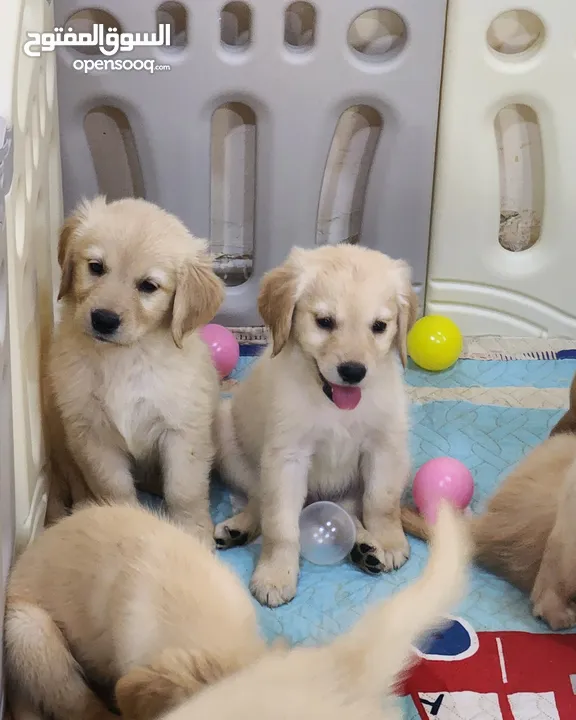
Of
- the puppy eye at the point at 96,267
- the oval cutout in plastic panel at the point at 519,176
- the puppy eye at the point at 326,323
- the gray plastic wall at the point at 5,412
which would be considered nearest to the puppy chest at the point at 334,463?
the puppy eye at the point at 326,323

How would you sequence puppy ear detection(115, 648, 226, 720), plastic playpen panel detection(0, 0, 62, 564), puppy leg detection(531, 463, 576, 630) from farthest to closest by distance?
puppy leg detection(531, 463, 576, 630)
plastic playpen panel detection(0, 0, 62, 564)
puppy ear detection(115, 648, 226, 720)

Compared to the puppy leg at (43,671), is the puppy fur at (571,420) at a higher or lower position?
higher

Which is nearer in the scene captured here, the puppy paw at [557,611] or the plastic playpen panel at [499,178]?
the puppy paw at [557,611]

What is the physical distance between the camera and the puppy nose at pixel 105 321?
166cm

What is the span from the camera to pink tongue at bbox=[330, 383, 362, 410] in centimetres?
174

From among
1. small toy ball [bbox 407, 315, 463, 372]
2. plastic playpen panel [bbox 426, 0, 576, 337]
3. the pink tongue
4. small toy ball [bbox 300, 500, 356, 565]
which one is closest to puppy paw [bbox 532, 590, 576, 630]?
small toy ball [bbox 300, 500, 356, 565]

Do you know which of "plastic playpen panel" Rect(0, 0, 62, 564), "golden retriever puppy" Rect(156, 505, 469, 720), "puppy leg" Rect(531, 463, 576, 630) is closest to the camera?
"golden retriever puppy" Rect(156, 505, 469, 720)

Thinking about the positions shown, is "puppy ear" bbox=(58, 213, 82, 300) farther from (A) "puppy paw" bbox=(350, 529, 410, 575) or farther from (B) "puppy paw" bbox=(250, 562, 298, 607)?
(A) "puppy paw" bbox=(350, 529, 410, 575)

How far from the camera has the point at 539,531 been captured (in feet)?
5.55

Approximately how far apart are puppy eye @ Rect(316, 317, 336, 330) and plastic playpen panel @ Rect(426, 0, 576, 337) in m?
1.03

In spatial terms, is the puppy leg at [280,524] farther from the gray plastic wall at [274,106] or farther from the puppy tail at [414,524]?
the gray plastic wall at [274,106]

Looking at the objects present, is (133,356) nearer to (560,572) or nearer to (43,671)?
(43,671)

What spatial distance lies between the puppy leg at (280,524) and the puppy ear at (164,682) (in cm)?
62

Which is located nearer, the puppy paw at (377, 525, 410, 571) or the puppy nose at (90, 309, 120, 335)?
the puppy nose at (90, 309, 120, 335)
